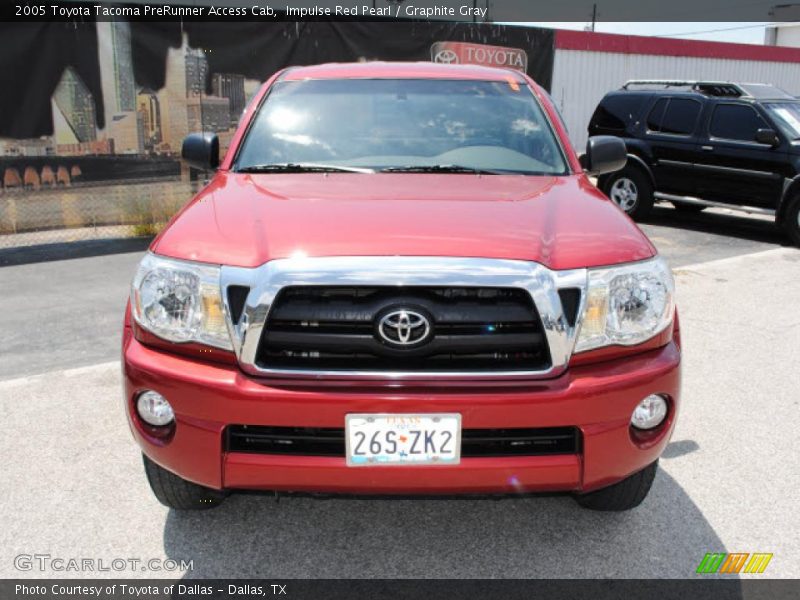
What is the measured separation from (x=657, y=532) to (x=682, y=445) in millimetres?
858

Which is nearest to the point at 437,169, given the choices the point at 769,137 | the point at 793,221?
the point at 793,221

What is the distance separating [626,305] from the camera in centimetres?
245

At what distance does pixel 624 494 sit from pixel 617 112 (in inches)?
359

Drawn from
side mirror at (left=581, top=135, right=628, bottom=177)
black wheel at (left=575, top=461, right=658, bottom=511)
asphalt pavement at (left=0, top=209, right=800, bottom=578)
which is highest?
side mirror at (left=581, top=135, right=628, bottom=177)

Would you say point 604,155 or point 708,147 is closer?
point 604,155

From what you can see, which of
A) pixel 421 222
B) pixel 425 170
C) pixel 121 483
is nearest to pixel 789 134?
pixel 425 170

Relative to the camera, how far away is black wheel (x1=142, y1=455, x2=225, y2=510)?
8.99 feet

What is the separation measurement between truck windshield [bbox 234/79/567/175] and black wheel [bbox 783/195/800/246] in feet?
→ 20.9

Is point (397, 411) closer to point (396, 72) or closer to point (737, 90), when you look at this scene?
point (396, 72)

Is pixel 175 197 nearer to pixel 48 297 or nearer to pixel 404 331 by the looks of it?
pixel 48 297

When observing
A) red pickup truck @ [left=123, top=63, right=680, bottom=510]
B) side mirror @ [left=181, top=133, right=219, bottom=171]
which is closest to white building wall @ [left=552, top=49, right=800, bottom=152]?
side mirror @ [left=181, top=133, right=219, bottom=171]

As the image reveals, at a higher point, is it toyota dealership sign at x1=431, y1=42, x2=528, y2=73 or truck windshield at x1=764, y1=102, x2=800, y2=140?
toyota dealership sign at x1=431, y1=42, x2=528, y2=73

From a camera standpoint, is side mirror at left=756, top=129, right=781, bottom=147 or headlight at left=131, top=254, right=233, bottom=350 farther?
side mirror at left=756, top=129, right=781, bottom=147

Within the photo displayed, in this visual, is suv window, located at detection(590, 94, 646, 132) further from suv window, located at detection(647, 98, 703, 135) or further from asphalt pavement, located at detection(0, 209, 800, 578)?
asphalt pavement, located at detection(0, 209, 800, 578)
